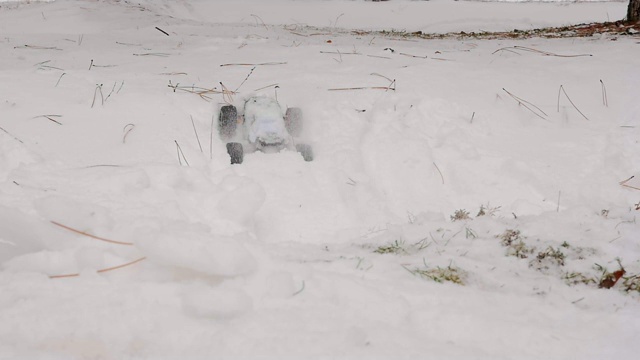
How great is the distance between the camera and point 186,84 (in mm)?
2939

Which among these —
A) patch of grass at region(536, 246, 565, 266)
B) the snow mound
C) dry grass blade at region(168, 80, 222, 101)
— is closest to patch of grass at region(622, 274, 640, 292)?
patch of grass at region(536, 246, 565, 266)

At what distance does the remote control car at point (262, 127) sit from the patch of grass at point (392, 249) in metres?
0.95

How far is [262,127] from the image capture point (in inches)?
100

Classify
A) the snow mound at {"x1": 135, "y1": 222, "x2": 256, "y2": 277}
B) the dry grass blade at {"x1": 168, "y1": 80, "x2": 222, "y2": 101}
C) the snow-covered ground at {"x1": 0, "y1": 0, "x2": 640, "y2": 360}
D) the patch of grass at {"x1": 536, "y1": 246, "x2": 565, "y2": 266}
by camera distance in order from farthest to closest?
the dry grass blade at {"x1": 168, "y1": 80, "x2": 222, "y2": 101}
the patch of grass at {"x1": 536, "y1": 246, "x2": 565, "y2": 266}
the snow mound at {"x1": 135, "y1": 222, "x2": 256, "y2": 277}
the snow-covered ground at {"x1": 0, "y1": 0, "x2": 640, "y2": 360}

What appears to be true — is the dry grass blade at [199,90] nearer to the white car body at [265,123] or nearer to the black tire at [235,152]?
the white car body at [265,123]

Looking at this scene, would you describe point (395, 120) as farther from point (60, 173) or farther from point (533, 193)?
point (60, 173)

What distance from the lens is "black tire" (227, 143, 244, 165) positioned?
2.40 m

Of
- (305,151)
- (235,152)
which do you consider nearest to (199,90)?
(235,152)

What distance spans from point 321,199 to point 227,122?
2.24 ft

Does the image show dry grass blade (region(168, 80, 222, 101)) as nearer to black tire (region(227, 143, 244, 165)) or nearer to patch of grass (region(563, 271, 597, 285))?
black tire (region(227, 143, 244, 165))

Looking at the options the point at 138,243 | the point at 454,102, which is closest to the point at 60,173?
the point at 138,243

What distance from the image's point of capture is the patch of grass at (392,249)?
161cm

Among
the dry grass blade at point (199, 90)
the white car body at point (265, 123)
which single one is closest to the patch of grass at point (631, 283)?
the white car body at point (265, 123)

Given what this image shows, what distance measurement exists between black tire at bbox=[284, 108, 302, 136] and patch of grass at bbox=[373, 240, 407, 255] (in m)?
1.16
